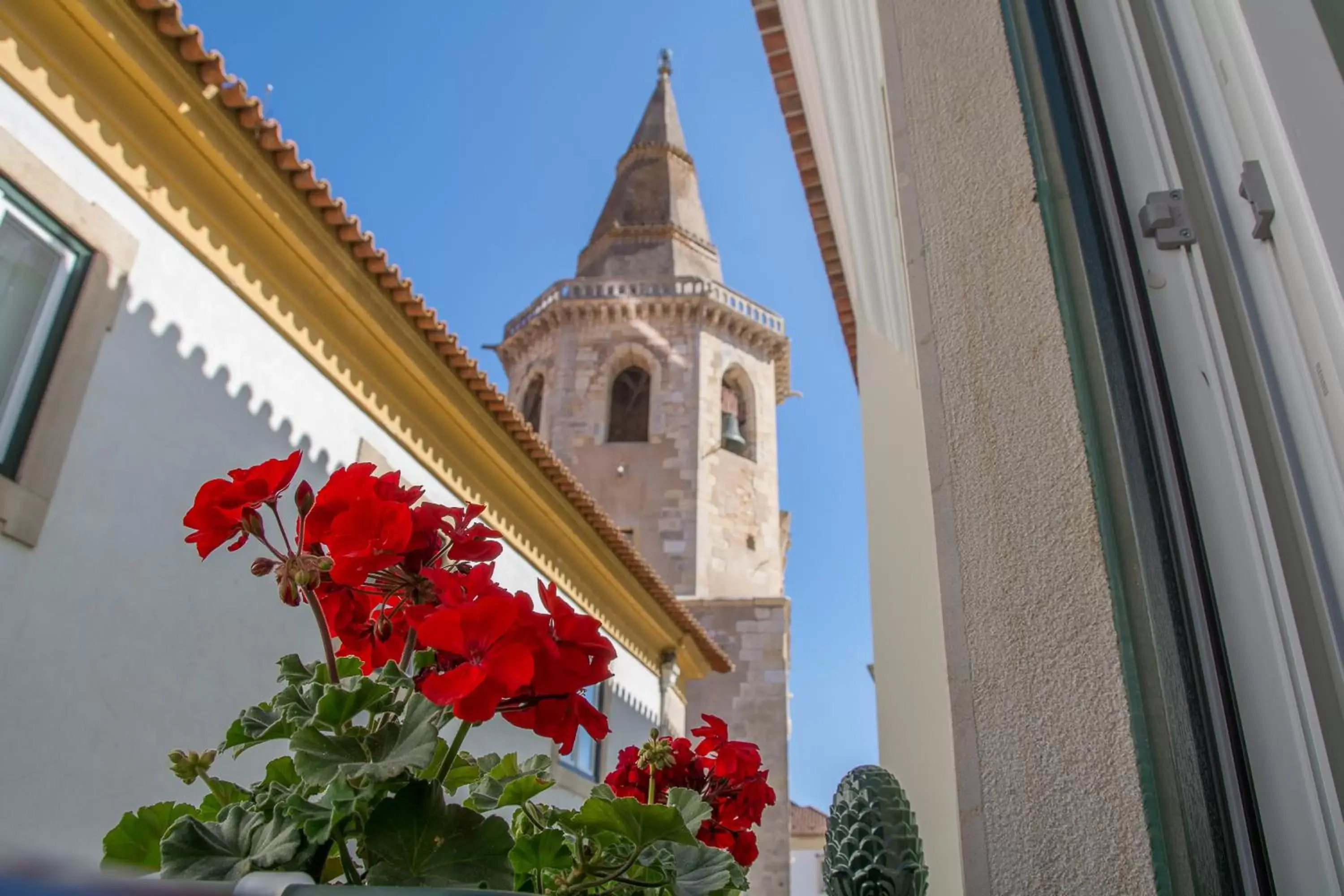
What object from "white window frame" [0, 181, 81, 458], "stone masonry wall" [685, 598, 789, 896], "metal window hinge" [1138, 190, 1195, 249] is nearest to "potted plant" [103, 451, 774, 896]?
"metal window hinge" [1138, 190, 1195, 249]

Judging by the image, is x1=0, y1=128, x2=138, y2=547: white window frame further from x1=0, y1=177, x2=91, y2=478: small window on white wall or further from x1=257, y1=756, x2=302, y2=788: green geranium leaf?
x1=257, y1=756, x2=302, y2=788: green geranium leaf

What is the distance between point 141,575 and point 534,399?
20.3 metres

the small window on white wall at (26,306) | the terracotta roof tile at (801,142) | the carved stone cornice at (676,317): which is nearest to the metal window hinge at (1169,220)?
the terracotta roof tile at (801,142)

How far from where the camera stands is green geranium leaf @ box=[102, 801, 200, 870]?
1086mm

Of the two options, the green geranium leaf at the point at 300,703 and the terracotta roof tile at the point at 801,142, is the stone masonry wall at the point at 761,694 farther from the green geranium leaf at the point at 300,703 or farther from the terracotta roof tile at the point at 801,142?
the green geranium leaf at the point at 300,703

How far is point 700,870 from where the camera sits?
0.98m

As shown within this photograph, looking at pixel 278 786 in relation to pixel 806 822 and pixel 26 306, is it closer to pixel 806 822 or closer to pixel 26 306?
pixel 26 306

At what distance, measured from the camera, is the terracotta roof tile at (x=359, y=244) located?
5.59m

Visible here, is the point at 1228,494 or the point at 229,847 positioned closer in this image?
the point at 229,847

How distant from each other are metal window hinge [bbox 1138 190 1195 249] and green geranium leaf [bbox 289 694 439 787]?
102 cm

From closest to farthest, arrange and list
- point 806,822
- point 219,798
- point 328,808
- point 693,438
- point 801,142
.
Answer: point 328,808 < point 219,798 < point 801,142 < point 693,438 < point 806,822

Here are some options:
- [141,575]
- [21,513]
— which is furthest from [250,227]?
[21,513]

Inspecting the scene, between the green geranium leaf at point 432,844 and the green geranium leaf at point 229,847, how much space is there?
0.24 ft

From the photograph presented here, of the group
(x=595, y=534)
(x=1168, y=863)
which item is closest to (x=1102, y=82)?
(x=1168, y=863)
